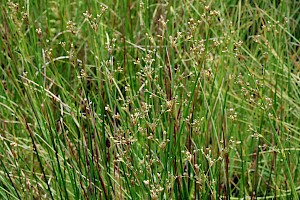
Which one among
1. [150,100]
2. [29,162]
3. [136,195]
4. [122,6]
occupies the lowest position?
[29,162]

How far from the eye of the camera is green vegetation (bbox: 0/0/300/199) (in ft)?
5.64

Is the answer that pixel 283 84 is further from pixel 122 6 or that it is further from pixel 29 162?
pixel 29 162

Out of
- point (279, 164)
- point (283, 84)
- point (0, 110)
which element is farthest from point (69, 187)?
point (283, 84)

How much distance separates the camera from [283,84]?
110 inches

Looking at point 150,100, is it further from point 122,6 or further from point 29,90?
point 122,6

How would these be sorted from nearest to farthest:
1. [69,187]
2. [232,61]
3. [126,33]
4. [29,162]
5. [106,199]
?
[106,199], [69,187], [29,162], [232,61], [126,33]

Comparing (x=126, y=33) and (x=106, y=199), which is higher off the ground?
(x=126, y=33)

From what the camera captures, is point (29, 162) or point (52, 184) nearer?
point (52, 184)

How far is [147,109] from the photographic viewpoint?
176cm

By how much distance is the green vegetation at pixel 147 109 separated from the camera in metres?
1.72

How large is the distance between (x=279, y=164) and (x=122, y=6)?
105 cm

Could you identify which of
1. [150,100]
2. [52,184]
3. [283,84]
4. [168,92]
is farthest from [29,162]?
[283,84]

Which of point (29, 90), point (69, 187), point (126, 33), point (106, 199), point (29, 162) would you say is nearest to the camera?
point (106, 199)

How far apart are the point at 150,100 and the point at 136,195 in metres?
0.37
